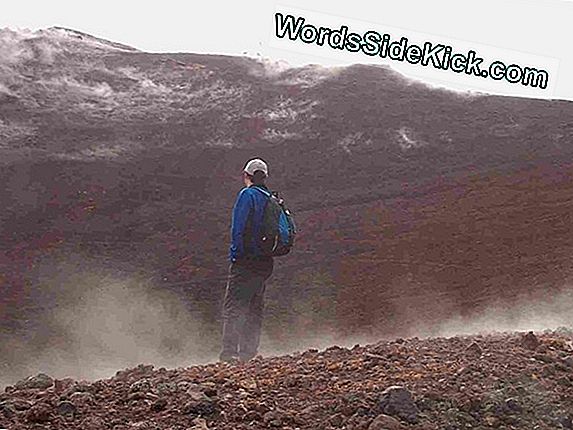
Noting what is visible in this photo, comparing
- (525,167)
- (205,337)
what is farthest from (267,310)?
(525,167)

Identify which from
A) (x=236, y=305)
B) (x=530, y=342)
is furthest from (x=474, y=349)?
(x=236, y=305)

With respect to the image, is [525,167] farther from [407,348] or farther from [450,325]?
[407,348]

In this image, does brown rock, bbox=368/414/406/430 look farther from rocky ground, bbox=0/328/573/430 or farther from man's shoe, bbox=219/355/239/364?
man's shoe, bbox=219/355/239/364

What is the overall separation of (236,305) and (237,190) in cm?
199

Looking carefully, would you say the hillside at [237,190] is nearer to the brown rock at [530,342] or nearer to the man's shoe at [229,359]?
the man's shoe at [229,359]

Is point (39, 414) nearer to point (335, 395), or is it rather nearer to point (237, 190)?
point (335, 395)

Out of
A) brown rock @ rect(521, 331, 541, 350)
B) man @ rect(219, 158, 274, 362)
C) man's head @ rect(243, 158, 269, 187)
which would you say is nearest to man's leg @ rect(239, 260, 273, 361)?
man @ rect(219, 158, 274, 362)

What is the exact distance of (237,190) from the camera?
252 inches

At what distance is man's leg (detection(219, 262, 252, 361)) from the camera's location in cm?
448

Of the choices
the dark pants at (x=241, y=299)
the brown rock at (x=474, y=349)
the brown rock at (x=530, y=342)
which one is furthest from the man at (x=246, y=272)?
the brown rock at (x=530, y=342)

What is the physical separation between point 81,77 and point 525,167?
3.15 meters

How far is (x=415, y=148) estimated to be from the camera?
688cm

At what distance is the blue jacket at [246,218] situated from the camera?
173 inches

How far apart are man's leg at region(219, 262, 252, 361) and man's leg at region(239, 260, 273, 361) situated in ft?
0.12
